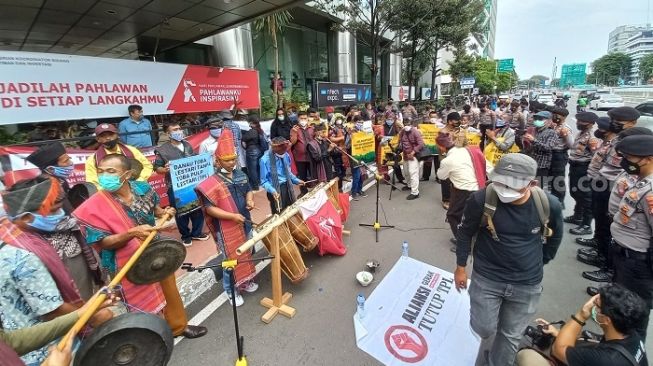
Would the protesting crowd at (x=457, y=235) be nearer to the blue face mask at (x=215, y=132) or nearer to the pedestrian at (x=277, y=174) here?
the pedestrian at (x=277, y=174)

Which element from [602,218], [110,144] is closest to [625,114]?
[602,218]

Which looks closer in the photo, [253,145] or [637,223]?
[637,223]

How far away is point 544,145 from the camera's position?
588 cm

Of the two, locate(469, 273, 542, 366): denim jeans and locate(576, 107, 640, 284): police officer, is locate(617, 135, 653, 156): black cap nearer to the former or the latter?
locate(469, 273, 542, 366): denim jeans

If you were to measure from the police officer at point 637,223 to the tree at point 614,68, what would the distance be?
Result: 12468cm

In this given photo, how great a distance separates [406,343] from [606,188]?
141 inches

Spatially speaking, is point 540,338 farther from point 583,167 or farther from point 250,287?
point 583,167

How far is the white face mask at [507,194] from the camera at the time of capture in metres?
2.24

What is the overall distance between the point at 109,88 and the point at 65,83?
0.72m

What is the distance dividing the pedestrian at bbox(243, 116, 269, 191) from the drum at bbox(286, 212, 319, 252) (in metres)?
3.17

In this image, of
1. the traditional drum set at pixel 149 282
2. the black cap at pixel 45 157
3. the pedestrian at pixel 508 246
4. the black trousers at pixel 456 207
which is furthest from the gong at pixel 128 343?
the black trousers at pixel 456 207

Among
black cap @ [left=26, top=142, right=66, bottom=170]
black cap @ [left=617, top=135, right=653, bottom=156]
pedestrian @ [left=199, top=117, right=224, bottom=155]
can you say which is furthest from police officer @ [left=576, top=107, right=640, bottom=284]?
black cap @ [left=26, top=142, right=66, bottom=170]

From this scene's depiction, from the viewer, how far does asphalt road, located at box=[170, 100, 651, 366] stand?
3027mm

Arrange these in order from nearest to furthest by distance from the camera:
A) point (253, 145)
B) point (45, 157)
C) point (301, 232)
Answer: point (45, 157) → point (301, 232) → point (253, 145)
